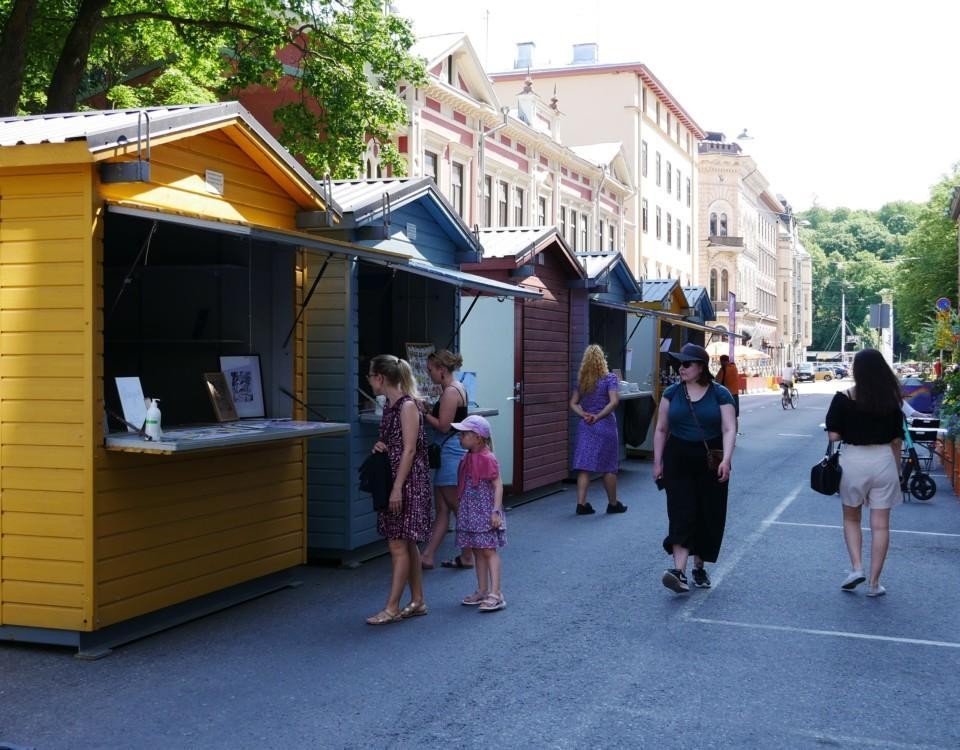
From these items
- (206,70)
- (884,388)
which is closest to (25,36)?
(206,70)

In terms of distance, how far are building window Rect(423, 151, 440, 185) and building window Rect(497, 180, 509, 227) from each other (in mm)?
4974

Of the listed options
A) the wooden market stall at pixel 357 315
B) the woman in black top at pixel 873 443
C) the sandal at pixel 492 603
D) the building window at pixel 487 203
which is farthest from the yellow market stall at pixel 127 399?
the building window at pixel 487 203

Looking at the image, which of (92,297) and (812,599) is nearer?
(92,297)

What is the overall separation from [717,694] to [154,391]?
5469 mm

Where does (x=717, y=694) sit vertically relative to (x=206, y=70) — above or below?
below

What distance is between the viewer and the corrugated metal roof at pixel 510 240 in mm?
13820

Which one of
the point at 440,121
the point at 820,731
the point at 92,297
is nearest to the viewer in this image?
the point at 820,731

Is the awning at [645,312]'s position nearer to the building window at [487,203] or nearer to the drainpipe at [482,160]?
the drainpipe at [482,160]

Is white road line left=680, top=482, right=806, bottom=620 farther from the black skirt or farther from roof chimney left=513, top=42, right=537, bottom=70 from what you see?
roof chimney left=513, top=42, right=537, bottom=70

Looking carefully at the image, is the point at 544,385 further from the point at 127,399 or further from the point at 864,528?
the point at 127,399

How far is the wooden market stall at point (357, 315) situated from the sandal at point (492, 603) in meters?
1.99

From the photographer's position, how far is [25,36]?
58.5 ft

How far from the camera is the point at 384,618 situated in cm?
748

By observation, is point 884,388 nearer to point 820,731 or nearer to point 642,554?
point 642,554
